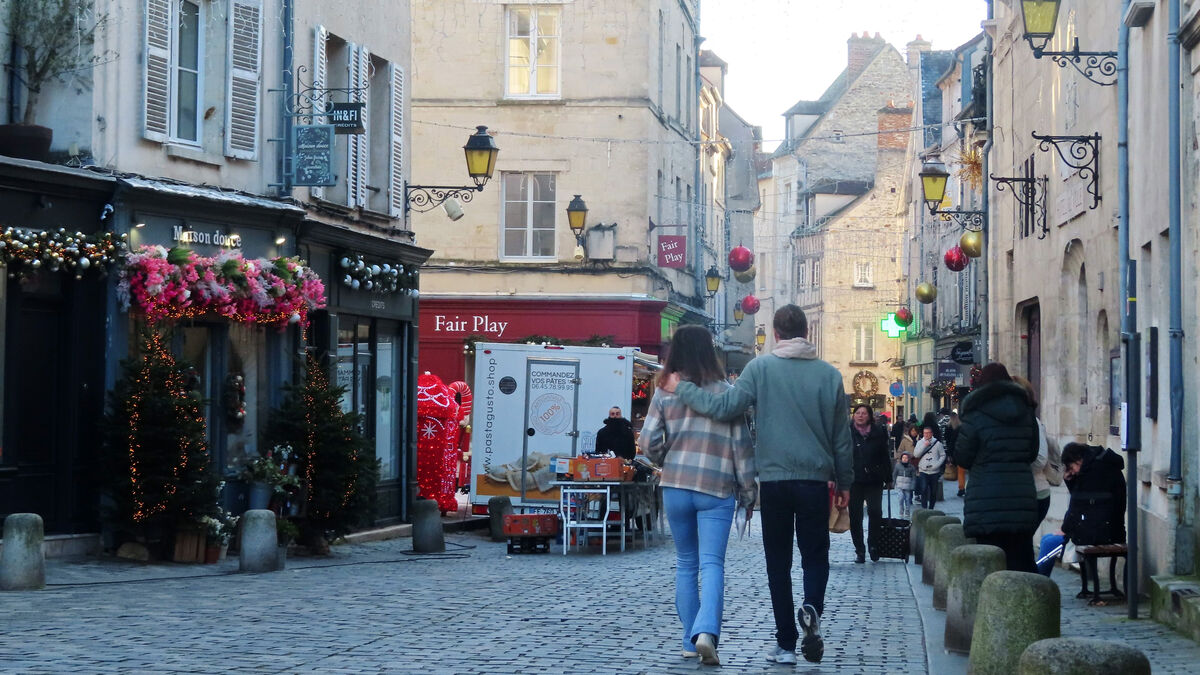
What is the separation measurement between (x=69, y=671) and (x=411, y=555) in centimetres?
985

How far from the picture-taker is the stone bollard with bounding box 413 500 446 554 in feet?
60.1

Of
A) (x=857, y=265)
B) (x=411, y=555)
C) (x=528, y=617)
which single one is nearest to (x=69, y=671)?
(x=528, y=617)

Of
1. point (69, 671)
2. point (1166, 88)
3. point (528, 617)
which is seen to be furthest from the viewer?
point (1166, 88)

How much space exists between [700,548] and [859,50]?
71318 mm

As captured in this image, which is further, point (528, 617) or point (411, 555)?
point (411, 555)

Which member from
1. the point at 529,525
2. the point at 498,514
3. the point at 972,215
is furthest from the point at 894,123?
the point at 529,525

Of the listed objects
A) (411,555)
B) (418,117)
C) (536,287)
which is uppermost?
(418,117)

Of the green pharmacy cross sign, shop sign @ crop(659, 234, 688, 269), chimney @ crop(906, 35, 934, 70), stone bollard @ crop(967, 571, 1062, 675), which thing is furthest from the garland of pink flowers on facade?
chimney @ crop(906, 35, 934, 70)

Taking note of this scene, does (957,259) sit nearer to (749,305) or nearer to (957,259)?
(957,259)

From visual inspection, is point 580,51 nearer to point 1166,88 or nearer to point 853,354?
point 1166,88

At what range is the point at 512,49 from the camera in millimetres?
35281

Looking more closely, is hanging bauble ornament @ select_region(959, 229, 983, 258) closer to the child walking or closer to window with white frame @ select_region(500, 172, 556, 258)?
the child walking

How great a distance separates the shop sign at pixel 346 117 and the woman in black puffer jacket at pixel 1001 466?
33.1 feet

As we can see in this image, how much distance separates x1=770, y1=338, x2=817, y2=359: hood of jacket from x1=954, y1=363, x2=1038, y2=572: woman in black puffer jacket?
1571 mm
